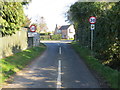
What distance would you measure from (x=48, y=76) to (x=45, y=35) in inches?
2401

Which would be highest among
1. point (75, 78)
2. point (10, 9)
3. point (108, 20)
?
point (10, 9)

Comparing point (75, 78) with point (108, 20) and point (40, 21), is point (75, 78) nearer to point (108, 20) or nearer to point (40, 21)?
point (108, 20)

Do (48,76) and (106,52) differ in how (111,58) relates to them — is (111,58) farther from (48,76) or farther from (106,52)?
(48,76)

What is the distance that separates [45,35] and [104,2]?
54.4m

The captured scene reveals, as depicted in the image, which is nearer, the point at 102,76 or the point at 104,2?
the point at 102,76

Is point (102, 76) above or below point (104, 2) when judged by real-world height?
below

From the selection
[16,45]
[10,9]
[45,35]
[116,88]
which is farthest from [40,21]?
[116,88]

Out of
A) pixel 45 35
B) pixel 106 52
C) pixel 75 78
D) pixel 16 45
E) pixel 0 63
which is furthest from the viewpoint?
pixel 45 35

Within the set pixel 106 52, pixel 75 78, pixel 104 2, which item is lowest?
pixel 75 78

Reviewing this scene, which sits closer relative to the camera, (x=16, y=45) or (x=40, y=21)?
(x=16, y=45)

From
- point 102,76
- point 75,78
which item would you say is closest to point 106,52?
point 102,76

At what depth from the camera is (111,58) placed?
10.0 meters

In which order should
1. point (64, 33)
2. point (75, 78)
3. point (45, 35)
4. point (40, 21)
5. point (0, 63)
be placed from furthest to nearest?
point (64, 33) < point (40, 21) < point (45, 35) < point (0, 63) < point (75, 78)

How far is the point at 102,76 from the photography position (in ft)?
23.7
